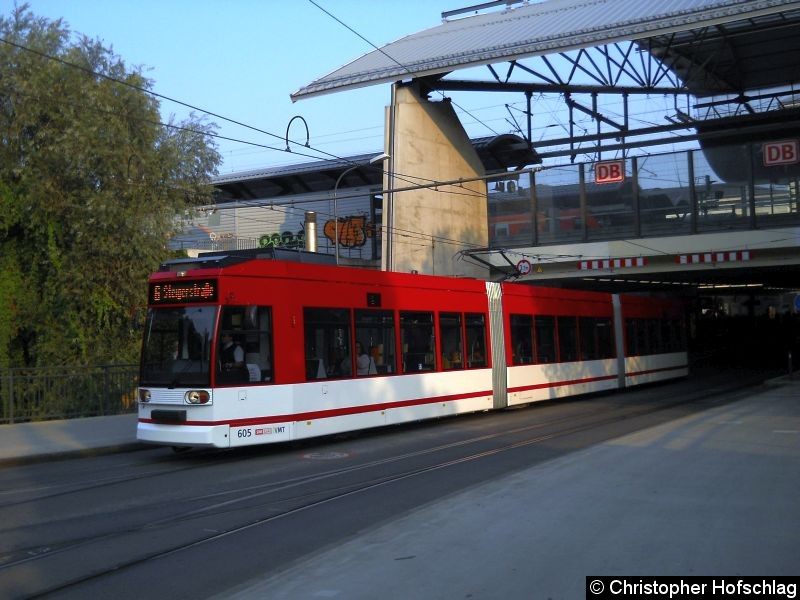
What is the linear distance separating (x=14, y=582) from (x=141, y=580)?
1068 millimetres

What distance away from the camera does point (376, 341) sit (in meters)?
16.7

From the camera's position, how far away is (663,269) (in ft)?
111

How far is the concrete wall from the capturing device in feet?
103

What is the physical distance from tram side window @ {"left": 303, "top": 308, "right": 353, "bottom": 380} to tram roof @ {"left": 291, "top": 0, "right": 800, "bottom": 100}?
1509 cm

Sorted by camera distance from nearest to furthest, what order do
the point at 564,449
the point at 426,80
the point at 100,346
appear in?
1. the point at 564,449
2. the point at 100,346
3. the point at 426,80

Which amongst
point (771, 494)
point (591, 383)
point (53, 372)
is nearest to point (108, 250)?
point (53, 372)

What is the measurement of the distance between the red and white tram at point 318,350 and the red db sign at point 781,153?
45.9 feet

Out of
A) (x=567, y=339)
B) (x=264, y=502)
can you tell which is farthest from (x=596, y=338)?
(x=264, y=502)

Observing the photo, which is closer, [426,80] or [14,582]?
[14,582]

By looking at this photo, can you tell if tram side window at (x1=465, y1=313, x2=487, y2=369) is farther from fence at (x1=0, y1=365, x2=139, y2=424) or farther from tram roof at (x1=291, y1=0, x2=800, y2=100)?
tram roof at (x1=291, y1=0, x2=800, y2=100)

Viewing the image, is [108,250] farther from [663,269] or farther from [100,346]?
[663,269]

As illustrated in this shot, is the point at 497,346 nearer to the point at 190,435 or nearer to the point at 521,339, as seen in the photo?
the point at 521,339

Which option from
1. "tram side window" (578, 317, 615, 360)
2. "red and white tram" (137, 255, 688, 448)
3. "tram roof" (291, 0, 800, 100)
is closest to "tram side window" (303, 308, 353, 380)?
"red and white tram" (137, 255, 688, 448)

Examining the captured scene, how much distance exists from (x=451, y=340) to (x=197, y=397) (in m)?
7.70
